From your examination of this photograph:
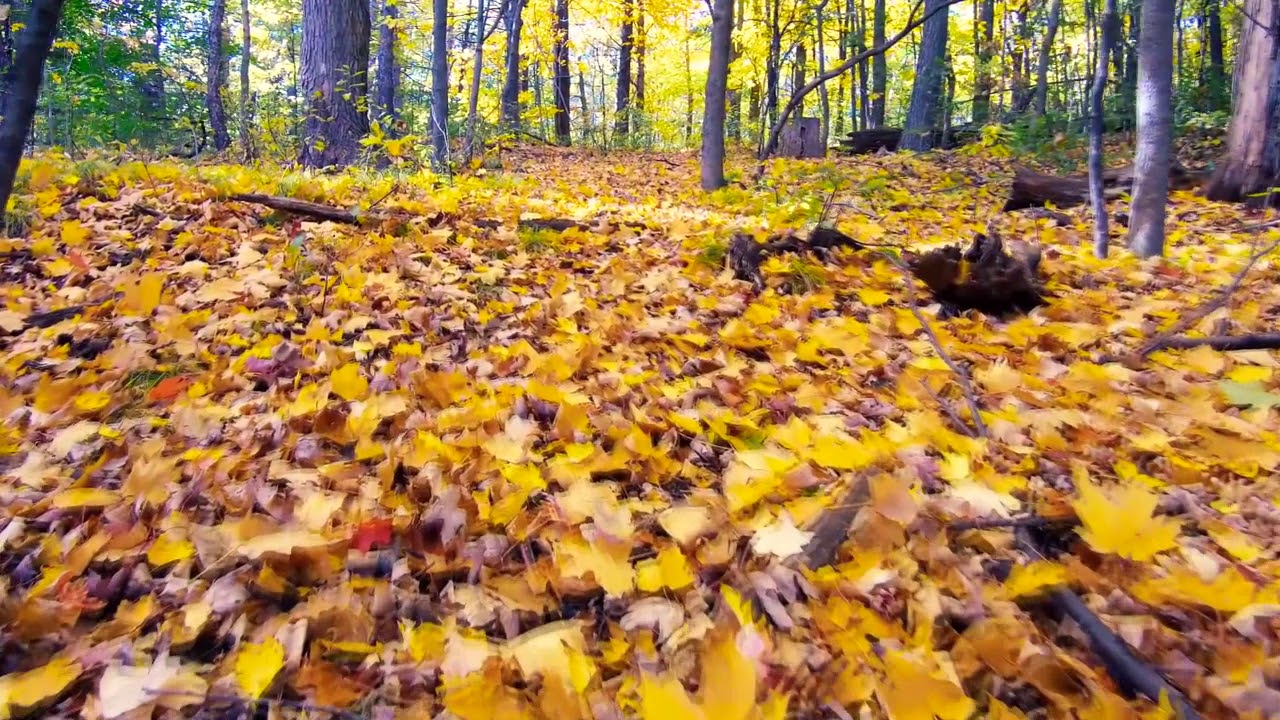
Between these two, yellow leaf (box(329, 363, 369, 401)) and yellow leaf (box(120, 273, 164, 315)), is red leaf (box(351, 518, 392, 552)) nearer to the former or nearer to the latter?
yellow leaf (box(329, 363, 369, 401))

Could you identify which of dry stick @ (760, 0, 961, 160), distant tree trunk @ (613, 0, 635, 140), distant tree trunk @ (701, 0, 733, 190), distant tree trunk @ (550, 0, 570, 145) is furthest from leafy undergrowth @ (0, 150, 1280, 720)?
distant tree trunk @ (550, 0, 570, 145)

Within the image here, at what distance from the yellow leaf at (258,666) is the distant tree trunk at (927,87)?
36.8 feet

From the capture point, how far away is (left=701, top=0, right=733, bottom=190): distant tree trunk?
6.46 meters

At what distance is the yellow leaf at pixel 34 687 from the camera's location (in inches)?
36.5

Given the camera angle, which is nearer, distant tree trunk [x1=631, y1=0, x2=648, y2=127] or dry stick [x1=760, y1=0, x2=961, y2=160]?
dry stick [x1=760, y1=0, x2=961, y2=160]

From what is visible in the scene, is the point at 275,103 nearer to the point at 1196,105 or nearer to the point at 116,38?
the point at 116,38

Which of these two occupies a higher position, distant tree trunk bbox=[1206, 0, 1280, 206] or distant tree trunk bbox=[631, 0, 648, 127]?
distant tree trunk bbox=[631, 0, 648, 127]

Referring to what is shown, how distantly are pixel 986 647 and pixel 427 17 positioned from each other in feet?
62.1

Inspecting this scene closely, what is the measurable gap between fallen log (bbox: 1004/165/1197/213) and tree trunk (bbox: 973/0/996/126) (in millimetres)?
5163

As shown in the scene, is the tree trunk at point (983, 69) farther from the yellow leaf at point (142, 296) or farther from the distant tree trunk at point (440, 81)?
the yellow leaf at point (142, 296)

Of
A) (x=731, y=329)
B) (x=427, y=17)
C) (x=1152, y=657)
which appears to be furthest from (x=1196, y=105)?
(x=427, y=17)

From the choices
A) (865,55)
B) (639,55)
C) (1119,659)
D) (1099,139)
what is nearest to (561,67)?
(639,55)

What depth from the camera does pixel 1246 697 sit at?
2.87 feet

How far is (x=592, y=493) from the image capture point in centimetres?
143
